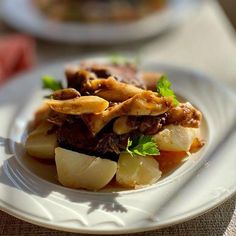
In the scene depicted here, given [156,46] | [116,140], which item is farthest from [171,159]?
[156,46]

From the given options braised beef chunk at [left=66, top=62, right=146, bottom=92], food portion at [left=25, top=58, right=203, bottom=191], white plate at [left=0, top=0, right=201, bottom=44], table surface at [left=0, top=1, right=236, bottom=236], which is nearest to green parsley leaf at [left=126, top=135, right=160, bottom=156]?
food portion at [left=25, top=58, right=203, bottom=191]

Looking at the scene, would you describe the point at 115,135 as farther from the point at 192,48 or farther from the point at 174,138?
the point at 192,48

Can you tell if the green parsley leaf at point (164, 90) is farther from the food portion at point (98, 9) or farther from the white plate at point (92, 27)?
the food portion at point (98, 9)

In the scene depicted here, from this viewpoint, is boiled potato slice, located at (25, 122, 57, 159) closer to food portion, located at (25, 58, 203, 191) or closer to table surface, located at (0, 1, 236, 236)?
food portion, located at (25, 58, 203, 191)

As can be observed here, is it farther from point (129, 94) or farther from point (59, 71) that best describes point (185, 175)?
point (59, 71)

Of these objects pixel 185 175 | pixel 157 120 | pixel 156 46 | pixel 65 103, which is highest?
pixel 65 103
